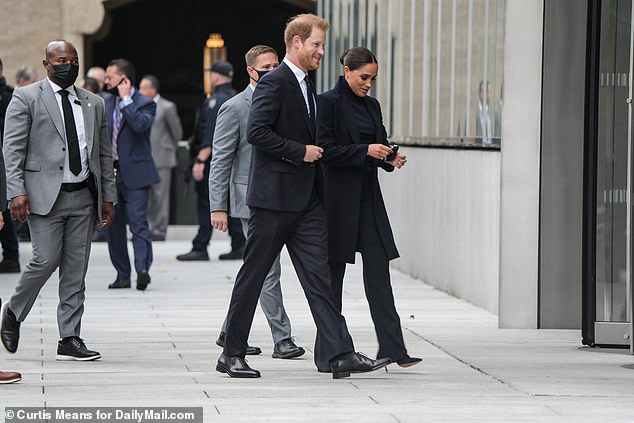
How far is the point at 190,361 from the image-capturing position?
972 cm

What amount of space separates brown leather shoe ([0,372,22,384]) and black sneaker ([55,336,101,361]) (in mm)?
941

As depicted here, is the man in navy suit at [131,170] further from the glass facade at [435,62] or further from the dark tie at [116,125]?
the glass facade at [435,62]

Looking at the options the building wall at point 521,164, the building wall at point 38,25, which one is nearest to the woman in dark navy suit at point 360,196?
the building wall at point 521,164

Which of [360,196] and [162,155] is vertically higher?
[360,196]

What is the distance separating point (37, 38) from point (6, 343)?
46.0ft

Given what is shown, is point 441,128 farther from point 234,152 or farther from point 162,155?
point 162,155

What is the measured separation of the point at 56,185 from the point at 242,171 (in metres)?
1.19

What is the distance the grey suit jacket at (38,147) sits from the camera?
959 centimetres

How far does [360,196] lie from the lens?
917 centimetres

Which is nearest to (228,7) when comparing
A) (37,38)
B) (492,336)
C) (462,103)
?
(37,38)

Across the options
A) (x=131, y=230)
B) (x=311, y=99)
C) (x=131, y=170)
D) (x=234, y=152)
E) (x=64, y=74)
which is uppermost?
(x=64, y=74)

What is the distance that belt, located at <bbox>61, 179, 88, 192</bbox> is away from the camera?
970 centimetres

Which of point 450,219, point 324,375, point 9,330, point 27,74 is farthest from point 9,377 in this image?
point 27,74

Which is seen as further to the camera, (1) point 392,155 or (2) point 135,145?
(2) point 135,145
